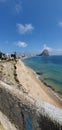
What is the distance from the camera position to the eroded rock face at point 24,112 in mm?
6123

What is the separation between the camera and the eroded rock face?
6123mm

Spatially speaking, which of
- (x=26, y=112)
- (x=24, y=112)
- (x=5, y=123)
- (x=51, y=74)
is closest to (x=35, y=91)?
(x=5, y=123)

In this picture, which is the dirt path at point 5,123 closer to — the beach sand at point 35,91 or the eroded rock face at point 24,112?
the eroded rock face at point 24,112

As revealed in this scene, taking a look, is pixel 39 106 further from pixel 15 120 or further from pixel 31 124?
pixel 15 120

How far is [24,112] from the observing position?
7859mm

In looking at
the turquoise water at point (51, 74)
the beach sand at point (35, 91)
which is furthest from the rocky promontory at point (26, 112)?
the turquoise water at point (51, 74)

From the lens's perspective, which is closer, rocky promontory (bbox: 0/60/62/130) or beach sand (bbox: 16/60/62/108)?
rocky promontory (bbox: 0/60/62/130)

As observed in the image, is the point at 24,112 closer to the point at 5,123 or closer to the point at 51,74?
the point at 5,123

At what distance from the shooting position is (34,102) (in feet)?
23.6

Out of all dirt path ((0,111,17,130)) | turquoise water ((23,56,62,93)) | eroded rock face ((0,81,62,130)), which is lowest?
turquoise water ((23,56,62,93))

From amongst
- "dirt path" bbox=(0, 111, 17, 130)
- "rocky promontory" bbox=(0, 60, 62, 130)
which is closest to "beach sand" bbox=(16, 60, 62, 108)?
"dirt path" bbox=(0, 111, 17, 130)

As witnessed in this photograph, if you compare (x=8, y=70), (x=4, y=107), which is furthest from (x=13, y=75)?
(x=4, y=107)

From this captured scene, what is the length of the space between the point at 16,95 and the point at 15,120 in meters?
1.15

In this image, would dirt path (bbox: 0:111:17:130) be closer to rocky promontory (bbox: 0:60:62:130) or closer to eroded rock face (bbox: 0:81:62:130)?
rocky promontory (bbox: 0:60:62:130)
